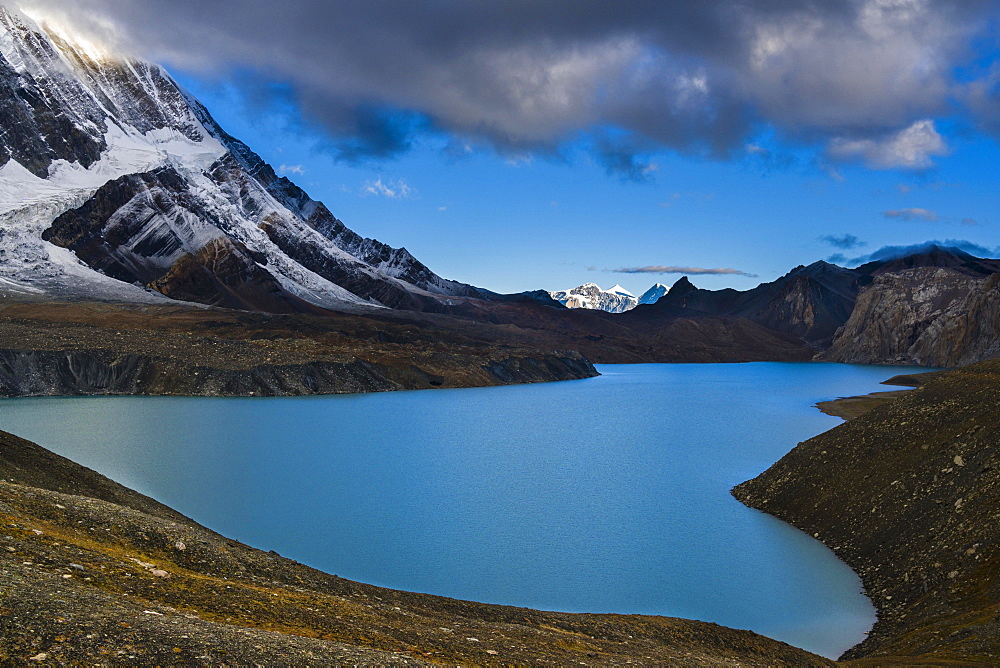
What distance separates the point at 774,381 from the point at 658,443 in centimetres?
9637

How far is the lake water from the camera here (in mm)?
24062

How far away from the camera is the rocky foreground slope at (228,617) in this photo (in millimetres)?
9938

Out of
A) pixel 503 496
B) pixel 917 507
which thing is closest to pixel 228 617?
pixel 917 507

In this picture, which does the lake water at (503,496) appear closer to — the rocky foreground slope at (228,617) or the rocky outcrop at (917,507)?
the rocky outcrop at (917,507)

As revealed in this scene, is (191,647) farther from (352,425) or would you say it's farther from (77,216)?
(77,216)

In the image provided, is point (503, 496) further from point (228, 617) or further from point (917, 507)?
point (228, 617)

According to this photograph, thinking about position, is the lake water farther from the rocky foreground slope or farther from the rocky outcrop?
the rocky foreground slope

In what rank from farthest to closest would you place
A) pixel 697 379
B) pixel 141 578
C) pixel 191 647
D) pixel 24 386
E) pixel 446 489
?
pixel 697 379, pixel 24 386, pixel 446 489, pixel 141 578, pixel 191 647

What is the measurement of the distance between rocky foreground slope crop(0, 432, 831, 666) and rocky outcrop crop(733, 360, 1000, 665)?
3798 millimetres

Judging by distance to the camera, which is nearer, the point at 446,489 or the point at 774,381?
the point at 446,489

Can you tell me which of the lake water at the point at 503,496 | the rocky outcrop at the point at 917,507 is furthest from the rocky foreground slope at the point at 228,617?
the rocky outcrop at the point at 917,507

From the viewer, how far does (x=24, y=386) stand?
275ft

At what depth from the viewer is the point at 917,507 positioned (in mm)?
Answer: 26156

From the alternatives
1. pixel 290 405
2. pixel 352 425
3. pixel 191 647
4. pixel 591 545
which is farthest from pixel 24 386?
pixel 191 647
